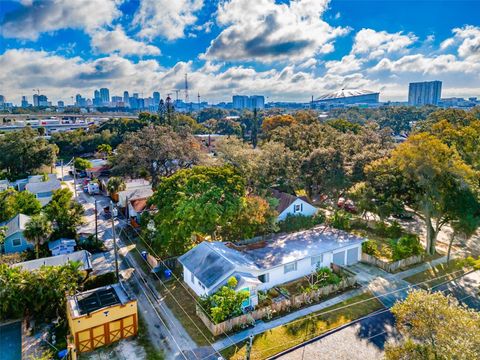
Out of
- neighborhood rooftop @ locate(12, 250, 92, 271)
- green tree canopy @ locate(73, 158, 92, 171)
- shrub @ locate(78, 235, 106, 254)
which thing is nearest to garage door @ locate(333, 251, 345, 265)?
neighborhood rooftop @ locate(12, 250, 92, 271)

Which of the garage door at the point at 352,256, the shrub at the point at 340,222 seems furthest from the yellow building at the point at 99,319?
the shrub at the point at 340,222

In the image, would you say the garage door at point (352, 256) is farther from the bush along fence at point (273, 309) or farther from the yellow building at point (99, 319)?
the yellow building at point (99, 319)

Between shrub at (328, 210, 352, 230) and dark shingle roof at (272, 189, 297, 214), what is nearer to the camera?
shrub at (328, 210, 352, 230)

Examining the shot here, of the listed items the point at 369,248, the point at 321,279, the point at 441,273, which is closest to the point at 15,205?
the point at 321,279

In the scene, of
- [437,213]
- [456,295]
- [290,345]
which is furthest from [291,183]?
[290,345]

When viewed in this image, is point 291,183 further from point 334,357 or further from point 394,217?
point 334,357

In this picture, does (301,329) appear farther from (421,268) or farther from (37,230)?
(37,230)

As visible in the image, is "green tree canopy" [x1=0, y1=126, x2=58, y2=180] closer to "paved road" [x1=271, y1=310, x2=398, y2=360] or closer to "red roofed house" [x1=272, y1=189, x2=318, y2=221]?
"red roofed house" [x1=272, y1=189, x2=318, y2=221]
